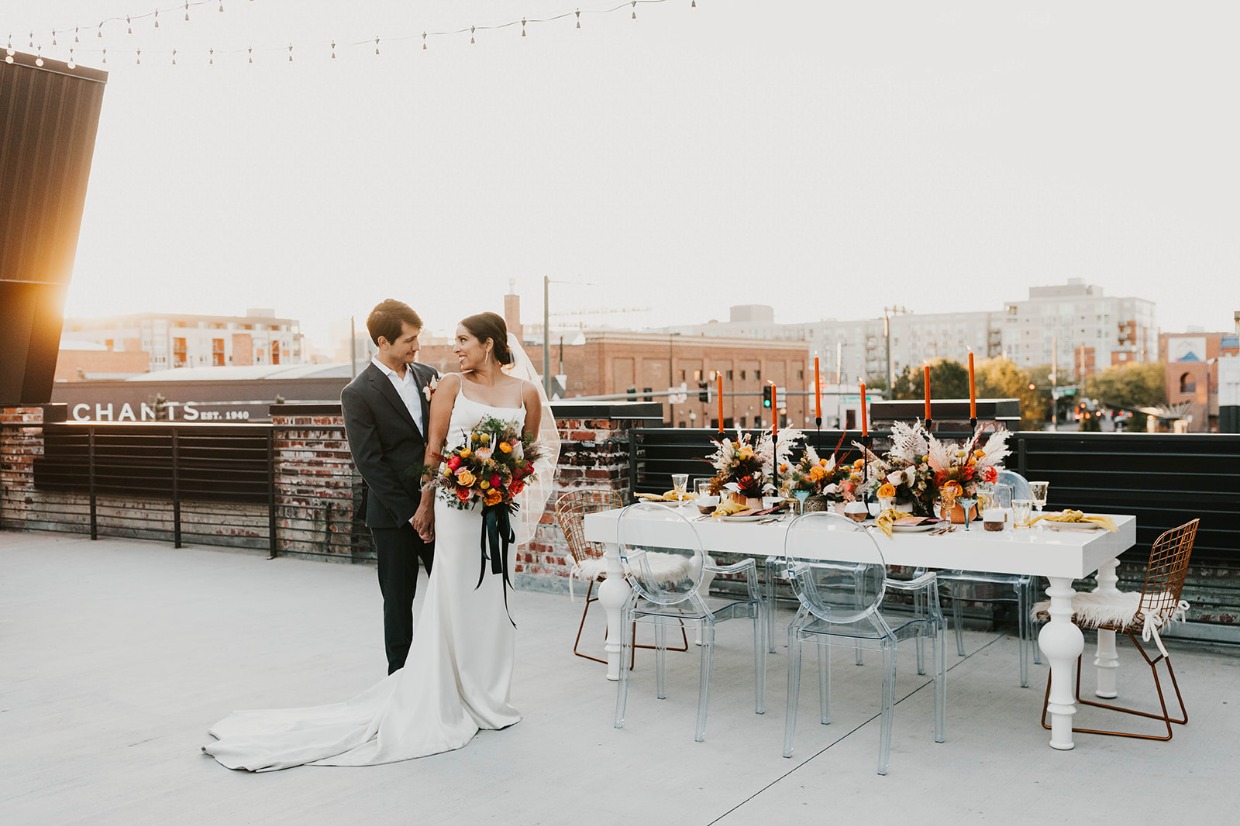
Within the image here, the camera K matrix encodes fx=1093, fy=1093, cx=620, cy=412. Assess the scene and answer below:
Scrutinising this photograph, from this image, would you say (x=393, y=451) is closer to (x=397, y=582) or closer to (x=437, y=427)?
(x=437, y=427)

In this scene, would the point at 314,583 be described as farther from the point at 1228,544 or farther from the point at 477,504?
the point at 1228,544

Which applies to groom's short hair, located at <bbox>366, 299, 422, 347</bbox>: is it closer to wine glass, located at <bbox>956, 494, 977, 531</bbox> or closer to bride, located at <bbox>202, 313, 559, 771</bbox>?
bride, located at <bbox>202, 313, 559, 771</bbox>

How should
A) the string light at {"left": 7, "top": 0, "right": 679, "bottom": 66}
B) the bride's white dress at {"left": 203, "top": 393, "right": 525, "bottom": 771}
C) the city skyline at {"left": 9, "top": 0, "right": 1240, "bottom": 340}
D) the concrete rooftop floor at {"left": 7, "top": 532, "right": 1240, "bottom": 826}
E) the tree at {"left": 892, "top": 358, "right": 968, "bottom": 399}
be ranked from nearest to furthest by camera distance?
the concrete rooftop floor at {"left": 7, "top": 532, "right": 1240, "bottom": 826}, the bride's white dress at {"left": 203, "top": 393, "right": 525, "bottom": 771}, the string light at {"left": 7, "top": 0, "right": 679, "bottom": 66}, the city skyline at {"left": 9, "top": 0, "right": 1240, "bottom": 340}, the tree at {"left": 892, "top": 358, "right": 968, "bottom": 399}

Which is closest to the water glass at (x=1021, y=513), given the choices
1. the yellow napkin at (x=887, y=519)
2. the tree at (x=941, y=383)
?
the yellow napkin at (x=887, y=519)

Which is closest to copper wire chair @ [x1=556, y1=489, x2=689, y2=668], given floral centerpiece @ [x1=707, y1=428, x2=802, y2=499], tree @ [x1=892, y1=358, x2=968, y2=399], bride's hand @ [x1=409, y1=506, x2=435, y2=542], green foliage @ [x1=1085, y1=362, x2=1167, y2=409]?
floral centerpiece @ [x1=707, y1=428, x2=802, y2=499]

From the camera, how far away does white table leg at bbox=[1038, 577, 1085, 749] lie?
458 centimetres

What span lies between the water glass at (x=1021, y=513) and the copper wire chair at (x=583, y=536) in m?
1.97

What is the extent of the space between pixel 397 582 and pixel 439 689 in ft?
1.91

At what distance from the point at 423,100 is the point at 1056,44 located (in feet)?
103

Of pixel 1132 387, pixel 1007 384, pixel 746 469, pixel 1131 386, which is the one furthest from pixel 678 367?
pixel 746 469

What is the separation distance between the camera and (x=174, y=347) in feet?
371

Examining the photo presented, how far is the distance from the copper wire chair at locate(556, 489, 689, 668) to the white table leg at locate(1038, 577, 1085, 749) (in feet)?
7.17

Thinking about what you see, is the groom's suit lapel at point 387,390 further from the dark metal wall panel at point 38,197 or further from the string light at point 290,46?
the dark metal wall panel at point 38,197

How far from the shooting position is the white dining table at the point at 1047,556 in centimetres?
458
